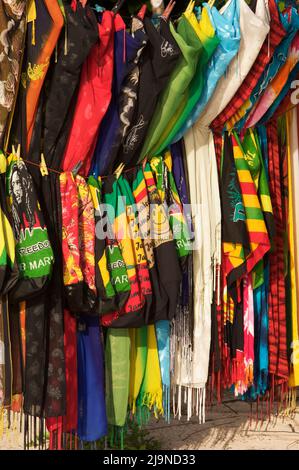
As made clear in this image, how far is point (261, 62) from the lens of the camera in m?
1.80

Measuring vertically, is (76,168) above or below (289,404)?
above

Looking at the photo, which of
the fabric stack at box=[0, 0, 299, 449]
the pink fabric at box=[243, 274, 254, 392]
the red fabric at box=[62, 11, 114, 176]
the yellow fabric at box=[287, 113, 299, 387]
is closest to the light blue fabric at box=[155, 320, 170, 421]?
the fabric stack at box=[0, 0, 299, 449]

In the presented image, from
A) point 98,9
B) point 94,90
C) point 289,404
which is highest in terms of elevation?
point 98,9

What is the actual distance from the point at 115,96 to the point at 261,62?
0.44 metres

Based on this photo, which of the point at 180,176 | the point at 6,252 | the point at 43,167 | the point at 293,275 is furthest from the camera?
the point at 293,275

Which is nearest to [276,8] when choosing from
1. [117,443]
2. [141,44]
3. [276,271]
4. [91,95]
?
[141,44]

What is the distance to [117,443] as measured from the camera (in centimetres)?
210

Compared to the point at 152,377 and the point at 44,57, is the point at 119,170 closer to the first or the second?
the point at 44,57

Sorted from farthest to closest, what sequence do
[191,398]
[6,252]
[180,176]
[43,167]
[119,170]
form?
[191,398] < [180,176] < [119,170] < [43,167] < [6,252]

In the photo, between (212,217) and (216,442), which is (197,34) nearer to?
(212,217)

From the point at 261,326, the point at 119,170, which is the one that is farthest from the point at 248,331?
the point at 119,170

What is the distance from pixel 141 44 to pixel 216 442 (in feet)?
4.60

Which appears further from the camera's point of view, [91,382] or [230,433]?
[230,433]

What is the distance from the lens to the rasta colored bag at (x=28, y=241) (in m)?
1.55
